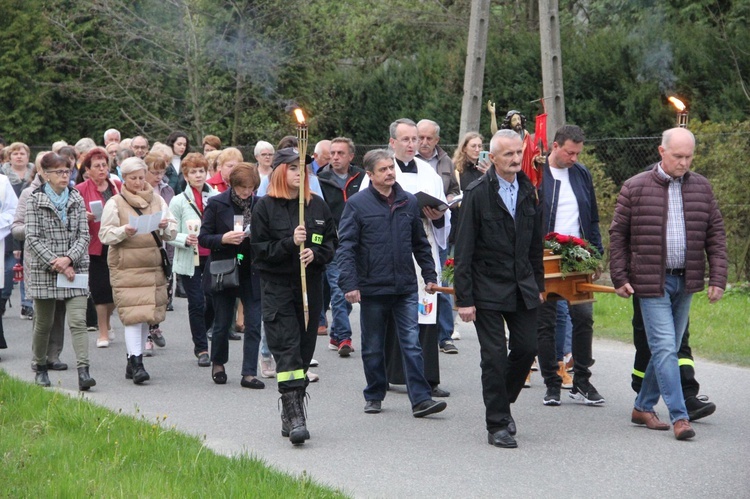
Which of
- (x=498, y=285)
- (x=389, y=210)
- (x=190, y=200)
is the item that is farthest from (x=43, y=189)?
(x=498, y=285)

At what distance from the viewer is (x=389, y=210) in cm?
900

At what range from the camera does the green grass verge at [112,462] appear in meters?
6.55

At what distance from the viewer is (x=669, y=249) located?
26.8 feet

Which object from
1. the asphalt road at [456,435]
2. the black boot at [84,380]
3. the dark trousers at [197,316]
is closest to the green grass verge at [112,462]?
the asphalt road at [456,435]

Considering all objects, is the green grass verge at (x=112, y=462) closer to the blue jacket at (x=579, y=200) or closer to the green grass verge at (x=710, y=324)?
the blue jacket at (x=579, y=200)

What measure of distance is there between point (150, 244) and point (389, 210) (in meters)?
2.72

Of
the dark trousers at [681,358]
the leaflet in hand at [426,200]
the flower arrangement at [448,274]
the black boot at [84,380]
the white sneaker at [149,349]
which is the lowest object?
the black boot at [84,380]

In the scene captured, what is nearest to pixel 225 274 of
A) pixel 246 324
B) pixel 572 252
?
pixel 246 324

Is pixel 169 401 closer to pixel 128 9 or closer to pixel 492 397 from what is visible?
pixel 492 397

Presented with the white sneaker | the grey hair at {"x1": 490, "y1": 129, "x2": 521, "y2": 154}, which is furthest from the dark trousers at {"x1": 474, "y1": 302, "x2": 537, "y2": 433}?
the white sneaker

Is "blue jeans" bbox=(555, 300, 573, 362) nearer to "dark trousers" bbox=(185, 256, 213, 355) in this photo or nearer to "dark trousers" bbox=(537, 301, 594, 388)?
"dark trousers" bbox=(537, 301, 594, 388)

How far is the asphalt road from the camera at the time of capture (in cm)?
702

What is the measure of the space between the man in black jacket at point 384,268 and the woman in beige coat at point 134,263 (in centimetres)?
241

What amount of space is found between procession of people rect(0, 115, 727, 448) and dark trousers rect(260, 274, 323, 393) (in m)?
0.01
